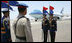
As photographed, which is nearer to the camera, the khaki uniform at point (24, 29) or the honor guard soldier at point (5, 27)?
the khaki uniform at point (24, 29)

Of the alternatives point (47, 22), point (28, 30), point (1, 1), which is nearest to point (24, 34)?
point (28, 30)

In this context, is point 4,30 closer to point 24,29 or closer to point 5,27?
point 5,27

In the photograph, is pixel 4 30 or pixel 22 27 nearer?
pixel 22 27

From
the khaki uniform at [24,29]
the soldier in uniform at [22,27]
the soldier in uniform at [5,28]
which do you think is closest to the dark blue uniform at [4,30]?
the soldier in uniform at [5,28]

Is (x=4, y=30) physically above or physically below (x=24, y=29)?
below

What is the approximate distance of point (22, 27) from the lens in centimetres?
270

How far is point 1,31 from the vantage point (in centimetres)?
392

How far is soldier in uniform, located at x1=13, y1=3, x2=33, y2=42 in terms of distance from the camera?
8.70 ft

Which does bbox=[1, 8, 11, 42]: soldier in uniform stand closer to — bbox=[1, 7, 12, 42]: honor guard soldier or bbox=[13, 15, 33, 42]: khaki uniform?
bbox=[1, 7, 12, 42]: honor guard soldier

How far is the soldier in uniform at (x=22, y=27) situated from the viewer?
2652 millimetres

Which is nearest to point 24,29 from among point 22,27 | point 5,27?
point 22,27

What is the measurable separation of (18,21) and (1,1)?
2125 millimetres

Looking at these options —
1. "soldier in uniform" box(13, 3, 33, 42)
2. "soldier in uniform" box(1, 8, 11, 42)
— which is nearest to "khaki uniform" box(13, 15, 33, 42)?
"soldier in uniform" box(13, 3, 33, 42)

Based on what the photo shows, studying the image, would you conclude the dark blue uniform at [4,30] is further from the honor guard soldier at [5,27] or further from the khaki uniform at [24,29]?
the khaki uniform at [24,29]
